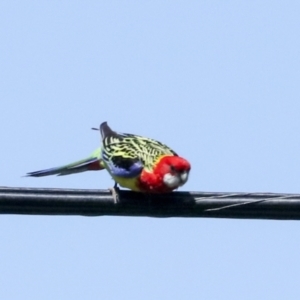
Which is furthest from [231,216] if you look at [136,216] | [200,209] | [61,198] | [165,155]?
[165,155]

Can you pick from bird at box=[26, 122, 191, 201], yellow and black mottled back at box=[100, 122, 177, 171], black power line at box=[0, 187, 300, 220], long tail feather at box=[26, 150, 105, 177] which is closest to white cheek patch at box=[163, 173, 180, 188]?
bird at box=[26, 122, 191, 201]

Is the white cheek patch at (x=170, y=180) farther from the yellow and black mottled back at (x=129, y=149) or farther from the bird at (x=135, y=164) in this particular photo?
the yellow and black mottled back at (x=129, y=149)

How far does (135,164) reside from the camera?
446 inches

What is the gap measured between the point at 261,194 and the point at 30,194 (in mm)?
1996

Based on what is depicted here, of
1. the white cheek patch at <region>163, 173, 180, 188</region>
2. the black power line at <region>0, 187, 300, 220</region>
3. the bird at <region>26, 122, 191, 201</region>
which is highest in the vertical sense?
the bird at <region>26, 122, 191, 201</region>

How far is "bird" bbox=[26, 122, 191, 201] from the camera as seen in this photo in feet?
35.4

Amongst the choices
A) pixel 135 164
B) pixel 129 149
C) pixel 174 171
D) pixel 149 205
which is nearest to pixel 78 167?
pixel 129 149

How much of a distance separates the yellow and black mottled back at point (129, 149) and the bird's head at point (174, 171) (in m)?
0.25

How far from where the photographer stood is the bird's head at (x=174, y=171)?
35.3 ft

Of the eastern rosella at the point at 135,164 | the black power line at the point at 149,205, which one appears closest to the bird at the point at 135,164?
the eastern rosella at the point at 135,164

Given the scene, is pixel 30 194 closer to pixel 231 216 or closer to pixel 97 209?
pixel 97 209

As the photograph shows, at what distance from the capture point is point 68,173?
1210 cm

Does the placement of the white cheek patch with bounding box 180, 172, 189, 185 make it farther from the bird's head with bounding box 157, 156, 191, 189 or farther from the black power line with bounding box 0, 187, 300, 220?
the black power line with bounding box 0, 187, 300, 220

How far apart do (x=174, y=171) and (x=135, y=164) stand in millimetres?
665
